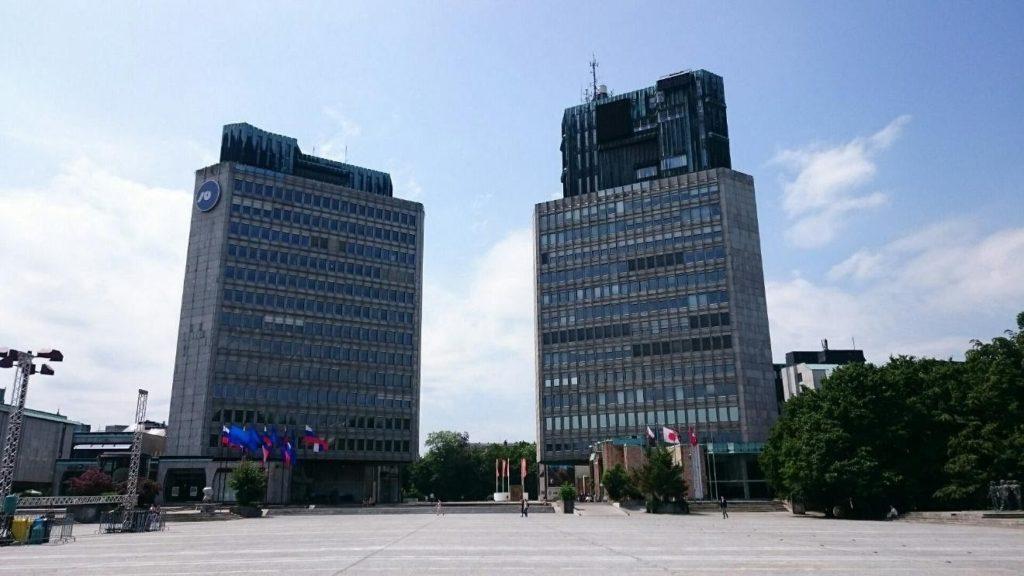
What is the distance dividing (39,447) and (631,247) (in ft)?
330

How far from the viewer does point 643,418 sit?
113 meters

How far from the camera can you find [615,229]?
124 meters

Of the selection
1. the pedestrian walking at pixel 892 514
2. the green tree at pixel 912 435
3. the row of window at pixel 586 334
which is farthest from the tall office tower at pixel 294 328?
the pedestrian walking at pixel 892 514

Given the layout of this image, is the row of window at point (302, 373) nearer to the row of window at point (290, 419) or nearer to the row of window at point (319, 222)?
the row of window at point (290, 419)

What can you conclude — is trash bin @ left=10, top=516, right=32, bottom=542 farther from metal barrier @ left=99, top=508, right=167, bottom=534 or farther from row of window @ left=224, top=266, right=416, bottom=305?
row of window @ left=224, top=266, right=416, bottom=305

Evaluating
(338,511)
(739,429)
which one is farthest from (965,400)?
(338,511)

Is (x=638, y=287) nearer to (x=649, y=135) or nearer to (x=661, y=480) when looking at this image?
(x=649, y=135)

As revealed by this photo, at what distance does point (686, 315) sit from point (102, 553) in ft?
321

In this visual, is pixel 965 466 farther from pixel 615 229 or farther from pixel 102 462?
pixel 102 462

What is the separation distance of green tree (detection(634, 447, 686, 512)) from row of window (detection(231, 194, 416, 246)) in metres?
74.4

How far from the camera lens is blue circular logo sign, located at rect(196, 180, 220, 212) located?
378ft

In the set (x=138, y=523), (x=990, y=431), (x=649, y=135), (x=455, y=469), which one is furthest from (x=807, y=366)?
(x=138, y=523)

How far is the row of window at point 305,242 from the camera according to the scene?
11431 centimetres

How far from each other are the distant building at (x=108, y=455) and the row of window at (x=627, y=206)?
7527cm
